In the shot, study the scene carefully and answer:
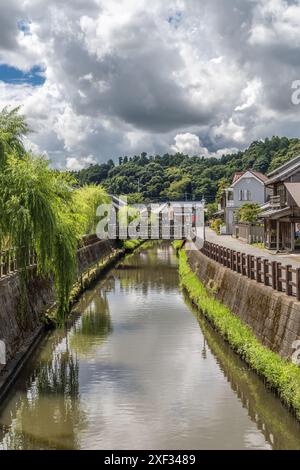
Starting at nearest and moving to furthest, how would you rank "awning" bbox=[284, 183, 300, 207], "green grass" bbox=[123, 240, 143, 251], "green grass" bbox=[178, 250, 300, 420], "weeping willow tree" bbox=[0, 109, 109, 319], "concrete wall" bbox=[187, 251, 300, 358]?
"green grass" bbox=[178, 250, 300, 420] < "concrete wall" bbox=[187, 251, 300, 358] < "weeping willow tree" bbox=[0, 109, 109, 319] < "awning" bbox=[284, 183, 300, 207] < "green grass" bbox=[123, 240, 143, 251]

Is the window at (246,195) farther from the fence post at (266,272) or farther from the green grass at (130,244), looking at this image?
the fence post at (266,272)

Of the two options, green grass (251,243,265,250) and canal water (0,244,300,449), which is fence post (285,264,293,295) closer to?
canal water (0,244,300,449)

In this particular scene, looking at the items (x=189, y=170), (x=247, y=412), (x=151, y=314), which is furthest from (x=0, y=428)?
(x=189, y=170)

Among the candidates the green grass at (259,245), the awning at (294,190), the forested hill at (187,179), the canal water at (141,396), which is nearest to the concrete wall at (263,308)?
the canal water at (141,396)

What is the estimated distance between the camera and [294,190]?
39.7 m

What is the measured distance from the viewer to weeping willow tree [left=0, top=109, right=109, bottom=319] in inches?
675

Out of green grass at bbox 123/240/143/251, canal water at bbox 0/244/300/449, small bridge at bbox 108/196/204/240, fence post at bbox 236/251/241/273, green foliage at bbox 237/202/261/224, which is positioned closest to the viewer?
canal water at bbox 0/244/300/449

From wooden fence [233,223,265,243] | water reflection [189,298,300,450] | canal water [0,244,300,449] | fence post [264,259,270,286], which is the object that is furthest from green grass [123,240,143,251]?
fence post [264,259,270,286]

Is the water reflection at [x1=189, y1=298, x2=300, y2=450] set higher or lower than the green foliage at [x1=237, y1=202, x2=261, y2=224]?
lower

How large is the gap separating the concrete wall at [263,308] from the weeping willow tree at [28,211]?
6735mm

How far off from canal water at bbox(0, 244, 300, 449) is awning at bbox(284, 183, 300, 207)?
50.3 ft

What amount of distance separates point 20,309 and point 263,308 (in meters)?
8.95

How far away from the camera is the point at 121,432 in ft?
42.3
